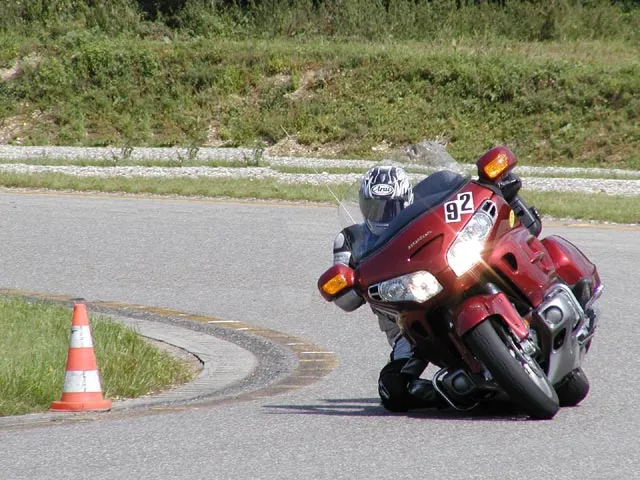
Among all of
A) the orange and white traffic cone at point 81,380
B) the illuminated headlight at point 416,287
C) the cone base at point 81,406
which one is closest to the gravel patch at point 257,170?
the orange and white traffic cone at point 81,380

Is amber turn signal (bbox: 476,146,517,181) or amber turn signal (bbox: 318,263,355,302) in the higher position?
amber turn signal (bbox: 476,146,517,181)

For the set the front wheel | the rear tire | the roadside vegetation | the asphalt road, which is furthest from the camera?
the roadside vegetation

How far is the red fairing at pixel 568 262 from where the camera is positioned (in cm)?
740

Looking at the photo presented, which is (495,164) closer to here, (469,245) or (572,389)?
(469,245)

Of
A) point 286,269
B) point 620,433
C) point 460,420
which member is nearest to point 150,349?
point 460,420

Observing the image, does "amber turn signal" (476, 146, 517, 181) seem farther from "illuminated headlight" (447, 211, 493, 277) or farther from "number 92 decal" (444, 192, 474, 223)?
"illuminated headlight" (447, 211, 493, 277)

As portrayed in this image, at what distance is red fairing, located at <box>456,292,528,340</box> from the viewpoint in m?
6.52

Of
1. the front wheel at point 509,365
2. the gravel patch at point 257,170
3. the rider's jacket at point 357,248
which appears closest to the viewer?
the front wheel at point 509,365

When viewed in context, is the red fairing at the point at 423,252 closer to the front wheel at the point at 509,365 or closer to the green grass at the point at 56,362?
the front wheel at the point at 509,365

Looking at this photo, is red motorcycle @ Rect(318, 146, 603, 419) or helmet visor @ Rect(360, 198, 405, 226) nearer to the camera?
red motorcycle @ Rect(318, 146, 603, 419)

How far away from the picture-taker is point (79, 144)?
31.0 m

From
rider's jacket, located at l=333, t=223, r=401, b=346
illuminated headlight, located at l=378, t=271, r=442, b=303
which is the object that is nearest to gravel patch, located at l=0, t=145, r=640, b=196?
rider's jacket, located at l=333, t=223, r=401, b=346

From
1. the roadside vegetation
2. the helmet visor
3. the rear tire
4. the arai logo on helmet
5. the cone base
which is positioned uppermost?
the arai logo on helmet

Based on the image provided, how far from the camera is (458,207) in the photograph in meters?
6.72
